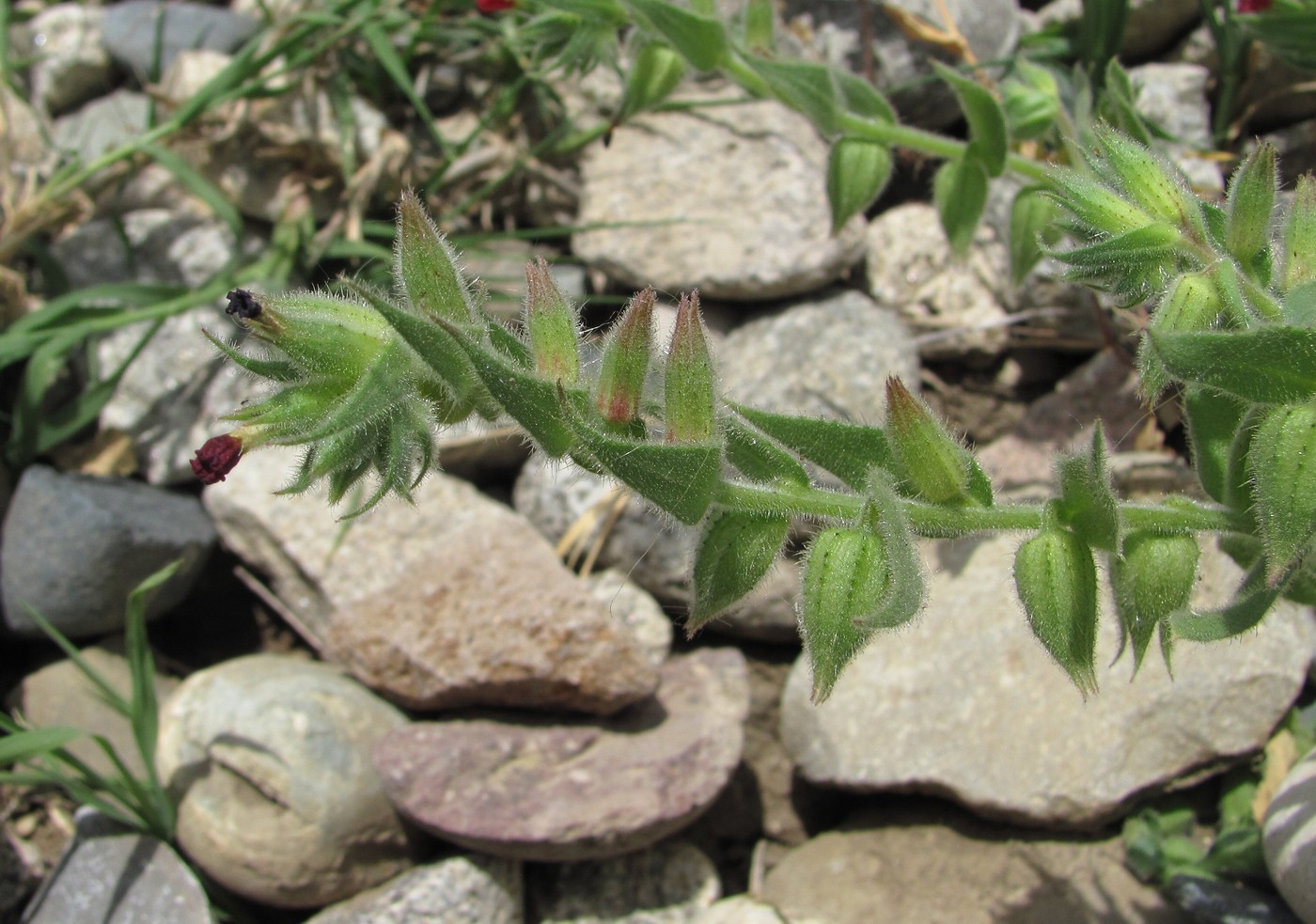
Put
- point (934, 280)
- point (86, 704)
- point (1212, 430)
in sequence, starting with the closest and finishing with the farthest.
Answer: point (1212, 430), point (86, 704), point (934, 280)

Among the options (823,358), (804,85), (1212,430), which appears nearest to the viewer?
(1212,430)

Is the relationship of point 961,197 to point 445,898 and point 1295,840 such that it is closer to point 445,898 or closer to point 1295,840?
point 1295,840

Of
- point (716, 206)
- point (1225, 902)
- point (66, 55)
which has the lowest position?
point (1225, 902)

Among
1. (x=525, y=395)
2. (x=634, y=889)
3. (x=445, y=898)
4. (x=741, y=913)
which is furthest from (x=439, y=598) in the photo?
Result: (x=525, y=395)

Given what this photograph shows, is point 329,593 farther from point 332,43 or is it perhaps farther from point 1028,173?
point 1028,173

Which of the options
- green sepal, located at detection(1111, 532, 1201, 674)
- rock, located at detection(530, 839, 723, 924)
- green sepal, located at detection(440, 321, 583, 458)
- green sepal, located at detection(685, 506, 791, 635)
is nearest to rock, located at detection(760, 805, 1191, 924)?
rock, located at detection(530, 839, 723, 924)

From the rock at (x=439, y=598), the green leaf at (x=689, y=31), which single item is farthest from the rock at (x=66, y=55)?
the green leaf at (x=689, y=31)

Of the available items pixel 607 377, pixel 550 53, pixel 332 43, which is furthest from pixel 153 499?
pixel 607 377

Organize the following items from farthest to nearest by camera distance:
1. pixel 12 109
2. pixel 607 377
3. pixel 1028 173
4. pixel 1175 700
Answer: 1. pixel 12 109
2. pixel 1175 700
3. pixel 1028 173
4. pixel 607 377
